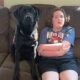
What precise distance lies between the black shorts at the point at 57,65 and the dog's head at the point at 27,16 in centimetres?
38

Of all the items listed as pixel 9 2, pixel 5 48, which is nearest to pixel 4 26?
pixel 5 48

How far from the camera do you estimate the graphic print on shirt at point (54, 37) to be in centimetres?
165

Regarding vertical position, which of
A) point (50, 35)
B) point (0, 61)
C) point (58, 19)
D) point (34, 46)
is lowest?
point (0, 61)

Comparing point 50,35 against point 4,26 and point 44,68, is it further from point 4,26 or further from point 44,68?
point 4,26

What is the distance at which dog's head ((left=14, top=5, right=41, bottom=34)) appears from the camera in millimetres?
1638

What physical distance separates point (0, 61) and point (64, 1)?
1.22m

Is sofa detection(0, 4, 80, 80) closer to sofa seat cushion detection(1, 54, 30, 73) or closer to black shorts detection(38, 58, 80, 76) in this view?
sofa seat cushion detection(1, 54, 30, 73)

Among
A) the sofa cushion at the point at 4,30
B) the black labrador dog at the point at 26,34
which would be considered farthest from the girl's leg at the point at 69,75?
the sofa cushion at the point at 4,30

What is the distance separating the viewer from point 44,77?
1.41 metres

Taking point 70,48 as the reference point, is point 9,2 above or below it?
above

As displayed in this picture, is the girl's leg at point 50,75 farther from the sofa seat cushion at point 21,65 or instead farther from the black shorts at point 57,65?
the sofa seat cushion at point 21,65

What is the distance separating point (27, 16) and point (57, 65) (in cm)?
55

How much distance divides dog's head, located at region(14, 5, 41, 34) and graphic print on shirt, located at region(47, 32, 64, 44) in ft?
0.69

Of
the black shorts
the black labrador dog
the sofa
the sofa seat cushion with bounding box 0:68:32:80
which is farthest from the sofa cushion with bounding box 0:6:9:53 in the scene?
the black shorts
